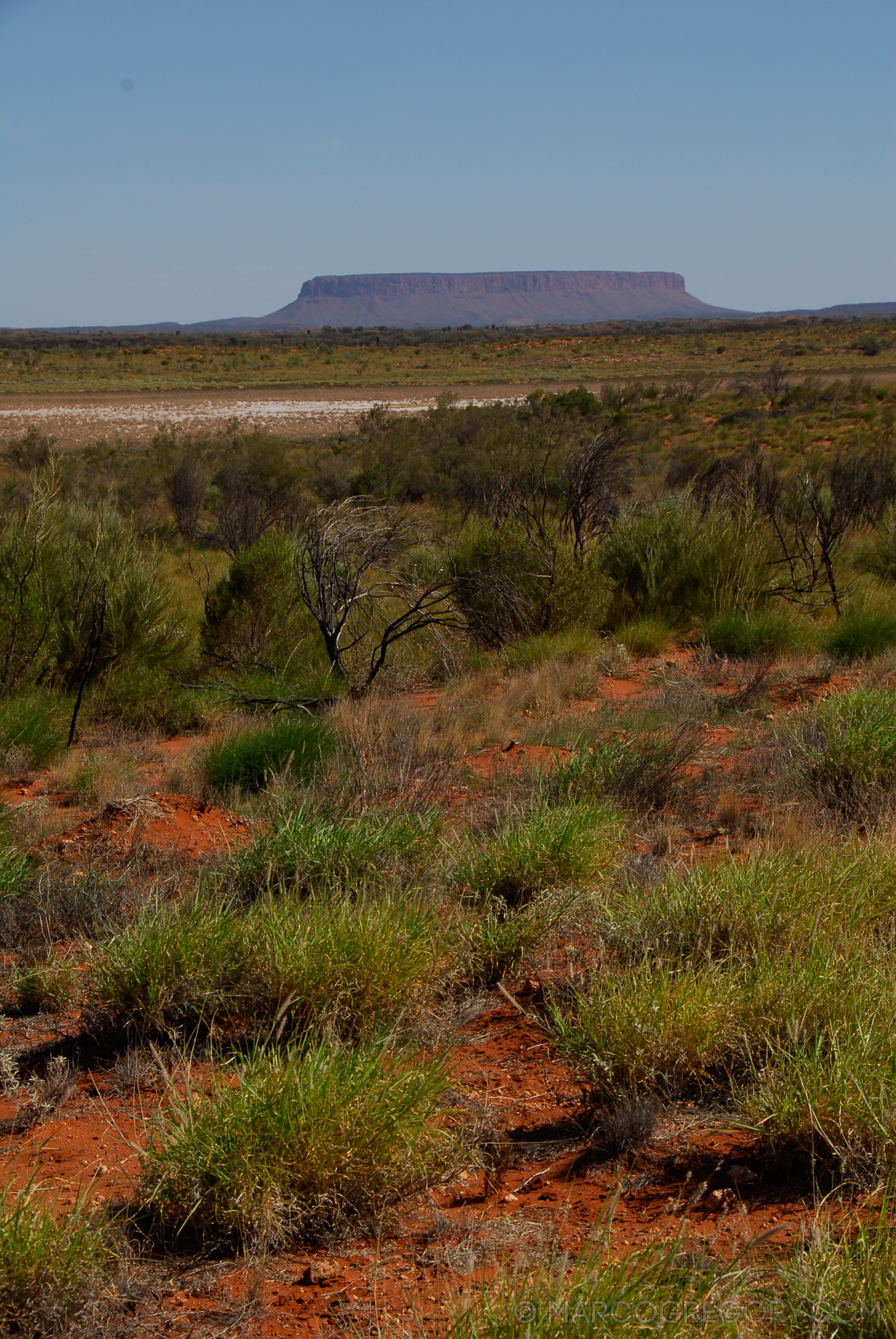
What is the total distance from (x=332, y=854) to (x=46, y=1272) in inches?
88.1

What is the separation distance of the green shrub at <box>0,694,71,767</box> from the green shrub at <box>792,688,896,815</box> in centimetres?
558

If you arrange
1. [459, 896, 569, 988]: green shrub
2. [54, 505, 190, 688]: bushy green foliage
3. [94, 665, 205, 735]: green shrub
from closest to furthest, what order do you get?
[459, 896, 569, 988]: green shrub < [94, 665, 205, 735]: green shrub < [54, 505, 190, 688]: bushy green foliage

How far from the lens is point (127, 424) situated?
40281 mm

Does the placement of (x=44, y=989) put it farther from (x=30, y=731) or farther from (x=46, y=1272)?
(x=30, y=731)

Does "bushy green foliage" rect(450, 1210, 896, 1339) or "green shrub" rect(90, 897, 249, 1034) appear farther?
"green shrub" rect(90, 897, 249, 1034)

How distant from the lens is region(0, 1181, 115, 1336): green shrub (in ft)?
7.30

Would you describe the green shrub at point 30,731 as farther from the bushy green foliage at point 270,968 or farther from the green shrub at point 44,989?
the bushy green foliage at point 270,968

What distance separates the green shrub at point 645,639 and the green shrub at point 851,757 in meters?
5.01

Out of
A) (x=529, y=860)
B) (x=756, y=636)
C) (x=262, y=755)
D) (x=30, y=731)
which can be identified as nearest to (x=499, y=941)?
(x=529, y=860)

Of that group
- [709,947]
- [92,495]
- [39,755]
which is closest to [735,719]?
[709,947]

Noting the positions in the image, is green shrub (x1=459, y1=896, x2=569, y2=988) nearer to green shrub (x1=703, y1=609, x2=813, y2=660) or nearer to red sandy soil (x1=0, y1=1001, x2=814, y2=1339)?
red sandy soil (x1=0, y1=1001, x2=814, y2=1339)

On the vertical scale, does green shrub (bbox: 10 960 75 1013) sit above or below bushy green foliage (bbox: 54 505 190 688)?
below

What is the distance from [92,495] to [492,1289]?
2138 centimetres

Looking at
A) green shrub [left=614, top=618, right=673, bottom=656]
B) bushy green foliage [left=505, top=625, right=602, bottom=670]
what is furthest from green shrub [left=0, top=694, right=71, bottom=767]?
green shrub [left=614, top=618, right=673, bottom=656]
